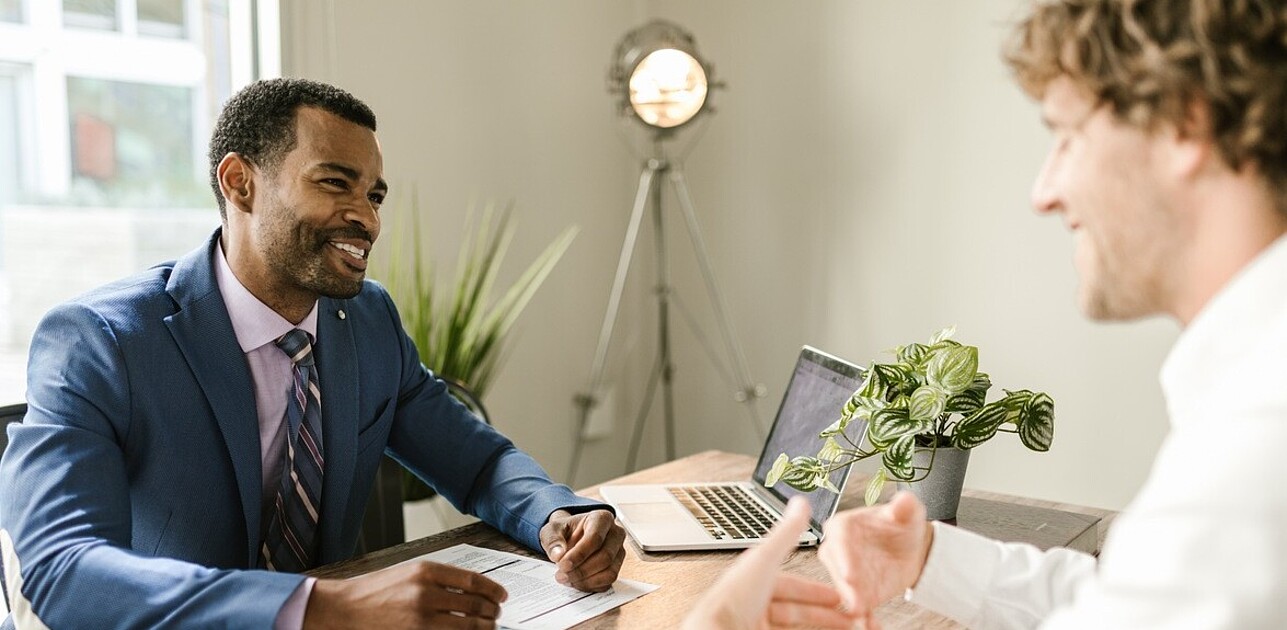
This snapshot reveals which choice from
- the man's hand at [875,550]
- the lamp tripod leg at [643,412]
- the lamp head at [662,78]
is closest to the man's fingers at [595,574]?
the man's hand at [875,550]

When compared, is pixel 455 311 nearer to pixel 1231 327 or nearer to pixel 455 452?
pixel 455 452

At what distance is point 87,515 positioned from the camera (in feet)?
3.98

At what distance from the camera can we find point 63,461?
1.24 metres

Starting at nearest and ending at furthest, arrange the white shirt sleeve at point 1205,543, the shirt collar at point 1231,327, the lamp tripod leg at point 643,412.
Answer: the white shirt sleeve at point 1205,543
the shirt collar at point 1231,327
the lamp tripod leg at point 643,412

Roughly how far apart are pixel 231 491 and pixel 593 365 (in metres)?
2.21

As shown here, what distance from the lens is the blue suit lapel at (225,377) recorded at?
4.75ft

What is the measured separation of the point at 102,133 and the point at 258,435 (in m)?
1.23

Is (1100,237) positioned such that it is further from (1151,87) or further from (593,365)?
(593,365)

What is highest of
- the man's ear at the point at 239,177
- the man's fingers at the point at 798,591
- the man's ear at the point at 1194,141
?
the man's ear at the point at 1194,141

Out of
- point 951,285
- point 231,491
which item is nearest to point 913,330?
point 951,285

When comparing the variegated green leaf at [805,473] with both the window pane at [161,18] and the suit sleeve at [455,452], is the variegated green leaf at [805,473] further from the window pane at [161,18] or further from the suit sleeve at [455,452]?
the window pane at [161,18]

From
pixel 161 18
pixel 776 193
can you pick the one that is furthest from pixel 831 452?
pixel 776 193

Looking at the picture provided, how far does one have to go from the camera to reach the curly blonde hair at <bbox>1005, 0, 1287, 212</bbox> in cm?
75

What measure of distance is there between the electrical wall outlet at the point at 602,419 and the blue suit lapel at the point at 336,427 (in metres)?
1.92
